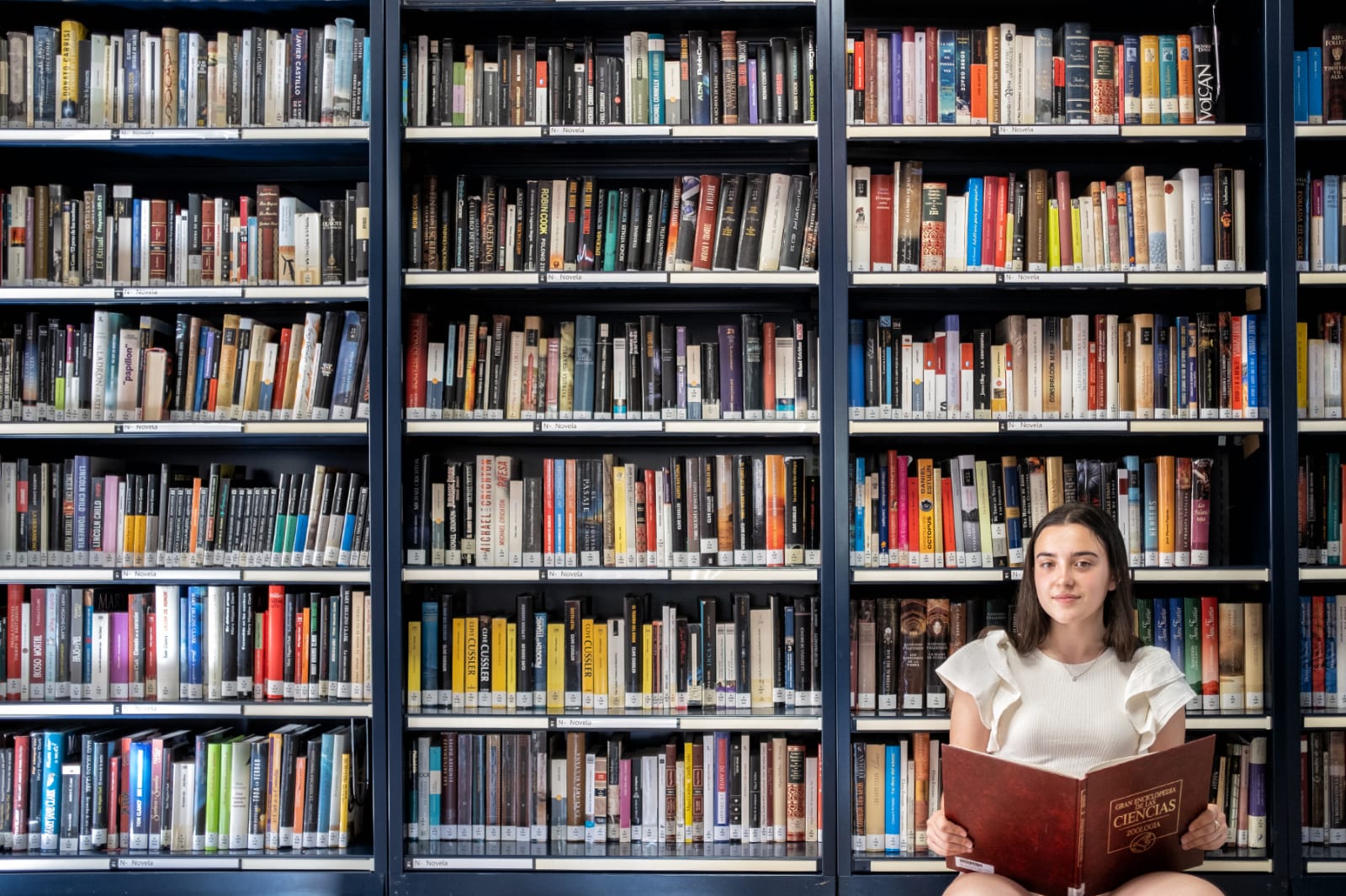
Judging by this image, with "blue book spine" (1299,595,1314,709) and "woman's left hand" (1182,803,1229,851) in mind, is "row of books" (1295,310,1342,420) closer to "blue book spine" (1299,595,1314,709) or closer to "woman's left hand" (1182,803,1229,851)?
"blue book spine" (1299,595,1314,709)

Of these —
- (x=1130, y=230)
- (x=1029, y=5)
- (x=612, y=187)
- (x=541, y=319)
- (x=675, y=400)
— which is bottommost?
(x=675, y=400)

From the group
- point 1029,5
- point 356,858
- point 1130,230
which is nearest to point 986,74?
point 1029,5

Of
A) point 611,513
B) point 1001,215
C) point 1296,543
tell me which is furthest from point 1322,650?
point 611,513

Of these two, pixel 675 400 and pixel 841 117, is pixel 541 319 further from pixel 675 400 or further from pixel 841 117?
pixel 841 117

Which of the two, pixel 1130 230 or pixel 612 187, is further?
pixel 612 187

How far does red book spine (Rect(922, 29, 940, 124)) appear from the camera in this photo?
2752 millimetres

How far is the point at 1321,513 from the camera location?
274cm

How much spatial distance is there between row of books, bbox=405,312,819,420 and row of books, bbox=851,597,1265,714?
23.9 inches

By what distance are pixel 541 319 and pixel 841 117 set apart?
39.0 inches

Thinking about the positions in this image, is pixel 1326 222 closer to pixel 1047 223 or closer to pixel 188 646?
pixel 1047 223

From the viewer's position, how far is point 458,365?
9.23 feet

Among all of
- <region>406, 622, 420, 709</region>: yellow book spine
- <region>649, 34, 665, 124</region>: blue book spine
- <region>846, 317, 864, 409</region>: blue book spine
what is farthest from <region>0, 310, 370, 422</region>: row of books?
<region>846, 317, 864, 409</region>: blue book spine

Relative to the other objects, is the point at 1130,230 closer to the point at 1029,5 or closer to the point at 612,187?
the point at 1029,5

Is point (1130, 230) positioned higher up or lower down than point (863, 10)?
lower down
